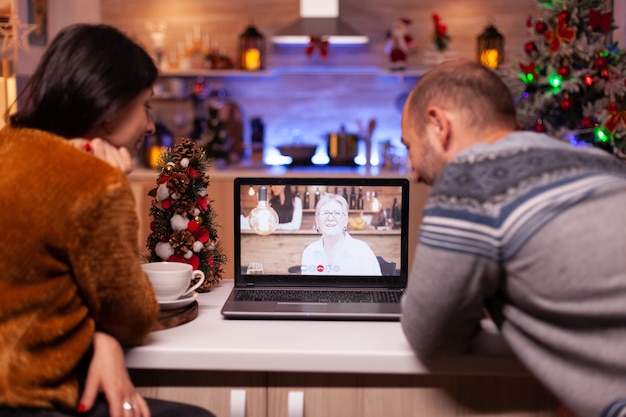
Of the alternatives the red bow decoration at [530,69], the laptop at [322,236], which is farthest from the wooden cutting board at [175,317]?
the red bow decoration at [530,69]

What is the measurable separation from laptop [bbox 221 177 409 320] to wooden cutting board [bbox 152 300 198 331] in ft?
0.75

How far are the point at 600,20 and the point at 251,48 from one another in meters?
2.29

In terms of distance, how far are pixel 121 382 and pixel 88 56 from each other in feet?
1.78

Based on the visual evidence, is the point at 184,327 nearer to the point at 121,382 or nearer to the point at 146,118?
the point at 121,382

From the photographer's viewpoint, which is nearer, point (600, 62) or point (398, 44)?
point (600, 62)

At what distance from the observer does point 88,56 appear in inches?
46.6

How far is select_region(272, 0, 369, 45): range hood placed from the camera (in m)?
4.52

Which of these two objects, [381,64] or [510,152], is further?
[381,64]

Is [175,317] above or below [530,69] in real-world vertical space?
below

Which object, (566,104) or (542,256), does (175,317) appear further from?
(566,104)

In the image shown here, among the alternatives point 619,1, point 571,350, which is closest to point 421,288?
point 571,350

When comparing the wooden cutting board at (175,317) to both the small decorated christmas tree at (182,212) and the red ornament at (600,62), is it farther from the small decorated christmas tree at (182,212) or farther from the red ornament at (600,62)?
the red ornament at (600,62)

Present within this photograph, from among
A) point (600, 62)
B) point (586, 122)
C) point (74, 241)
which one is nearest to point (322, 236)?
point (74, 241)

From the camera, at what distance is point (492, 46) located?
15.9 ft
